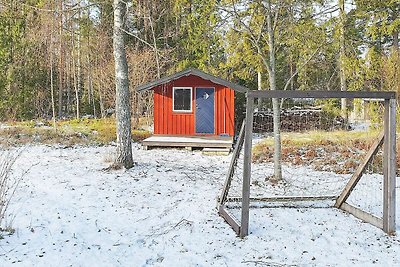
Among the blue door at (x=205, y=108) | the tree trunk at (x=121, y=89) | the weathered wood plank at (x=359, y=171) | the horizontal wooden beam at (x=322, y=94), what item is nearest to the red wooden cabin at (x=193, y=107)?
the blue door at (x=205, y=108)

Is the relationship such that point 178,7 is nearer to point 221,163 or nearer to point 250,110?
point 250,110

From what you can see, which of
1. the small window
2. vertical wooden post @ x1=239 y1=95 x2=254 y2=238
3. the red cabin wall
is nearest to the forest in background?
the red cabin wall

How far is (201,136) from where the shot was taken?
13.1 metres

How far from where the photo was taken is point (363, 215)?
5.30m

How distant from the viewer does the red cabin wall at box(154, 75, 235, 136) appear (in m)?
13.1

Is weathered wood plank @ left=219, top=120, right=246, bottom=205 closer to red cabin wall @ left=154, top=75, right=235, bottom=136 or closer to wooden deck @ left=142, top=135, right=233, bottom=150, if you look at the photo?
wooden deck @ left=142, top=135, right=233, bottom=150

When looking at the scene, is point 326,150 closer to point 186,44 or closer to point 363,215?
point 186,44

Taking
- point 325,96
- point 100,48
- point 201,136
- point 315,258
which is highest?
point 100,48

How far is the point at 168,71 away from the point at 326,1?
13.4 meters

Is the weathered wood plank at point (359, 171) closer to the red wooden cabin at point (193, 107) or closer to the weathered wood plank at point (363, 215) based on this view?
A: the weathered wood plank at point (363, 215)

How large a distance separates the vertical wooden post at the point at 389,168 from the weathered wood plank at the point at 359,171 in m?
0.14

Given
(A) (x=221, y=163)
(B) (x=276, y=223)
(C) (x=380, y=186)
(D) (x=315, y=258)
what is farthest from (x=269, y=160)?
(D) (x=315, y=258)

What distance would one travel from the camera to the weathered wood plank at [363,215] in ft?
16.4

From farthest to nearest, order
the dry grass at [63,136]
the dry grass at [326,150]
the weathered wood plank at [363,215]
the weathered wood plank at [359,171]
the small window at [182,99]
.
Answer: the small window at [182,99] → the dry grass at [63,136] → the dry grass at [326,150] → the weathered wood plank at [359,171] → the weathered wood plank at [363,215]
